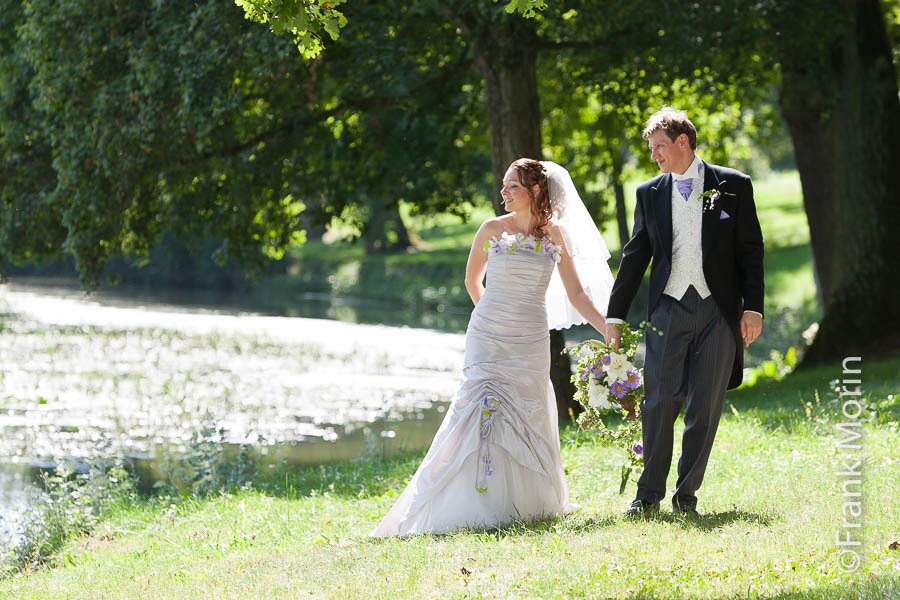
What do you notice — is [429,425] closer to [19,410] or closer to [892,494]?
[19,410]

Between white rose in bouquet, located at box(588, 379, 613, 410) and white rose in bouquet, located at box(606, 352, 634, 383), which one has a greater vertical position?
white rose in bouquet, located at box(606, 352, 634, 383)

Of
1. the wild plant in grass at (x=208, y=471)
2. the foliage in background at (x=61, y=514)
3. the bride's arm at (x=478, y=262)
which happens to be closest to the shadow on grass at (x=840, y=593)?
the bride's arm at (x=478, y=262)

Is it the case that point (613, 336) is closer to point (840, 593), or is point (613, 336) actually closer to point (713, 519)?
point (713, 519)

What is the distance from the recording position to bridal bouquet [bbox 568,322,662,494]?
22.1 feet

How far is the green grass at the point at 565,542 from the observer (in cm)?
516

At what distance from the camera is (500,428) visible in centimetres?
698

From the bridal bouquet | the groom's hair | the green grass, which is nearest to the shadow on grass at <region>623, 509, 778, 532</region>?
the green grass

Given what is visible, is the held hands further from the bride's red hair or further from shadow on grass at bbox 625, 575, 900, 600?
shadow on grass at bbox 625, 575, 900, 600

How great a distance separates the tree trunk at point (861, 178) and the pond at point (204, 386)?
608cm

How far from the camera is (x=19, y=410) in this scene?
1659cm

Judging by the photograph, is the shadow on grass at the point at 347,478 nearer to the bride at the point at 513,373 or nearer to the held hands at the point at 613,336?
the bride at the point at 513,373

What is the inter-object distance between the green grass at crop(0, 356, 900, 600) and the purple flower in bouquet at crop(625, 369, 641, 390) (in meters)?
0.81

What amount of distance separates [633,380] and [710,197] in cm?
129

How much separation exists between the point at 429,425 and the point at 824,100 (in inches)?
292
